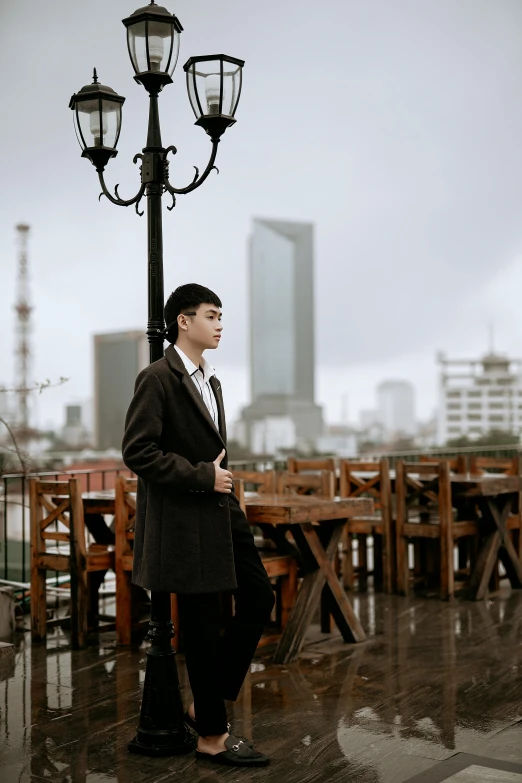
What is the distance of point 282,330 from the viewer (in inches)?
3880

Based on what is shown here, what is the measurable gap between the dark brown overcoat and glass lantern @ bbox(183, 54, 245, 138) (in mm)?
1222

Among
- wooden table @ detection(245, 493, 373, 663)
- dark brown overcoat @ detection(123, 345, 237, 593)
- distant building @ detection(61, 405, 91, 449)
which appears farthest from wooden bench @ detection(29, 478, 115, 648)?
distant building @ detection(61, 405, 91, 449)

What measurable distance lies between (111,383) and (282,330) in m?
30.5

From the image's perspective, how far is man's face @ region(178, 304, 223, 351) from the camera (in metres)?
3.61

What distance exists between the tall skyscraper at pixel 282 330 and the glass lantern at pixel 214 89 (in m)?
82.4

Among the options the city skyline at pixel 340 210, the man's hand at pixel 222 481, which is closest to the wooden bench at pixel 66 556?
the man's hand at pixel 222 481

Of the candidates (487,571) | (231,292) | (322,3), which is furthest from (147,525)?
(231,292)

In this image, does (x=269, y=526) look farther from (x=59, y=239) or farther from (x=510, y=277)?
(x=59, y=239)

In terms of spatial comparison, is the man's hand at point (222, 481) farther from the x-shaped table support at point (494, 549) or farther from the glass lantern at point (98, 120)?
the x-shaped table support at point (494, 549)

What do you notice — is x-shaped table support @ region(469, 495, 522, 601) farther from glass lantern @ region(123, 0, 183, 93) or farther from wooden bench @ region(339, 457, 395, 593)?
glass lantern @ region(123, 0, 183, 93)

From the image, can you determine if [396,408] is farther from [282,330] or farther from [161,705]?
[161,705]

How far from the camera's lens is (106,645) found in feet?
18.2

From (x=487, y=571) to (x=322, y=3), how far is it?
45180 millimetres

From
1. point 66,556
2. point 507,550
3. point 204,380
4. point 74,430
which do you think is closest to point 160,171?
point 204,380
